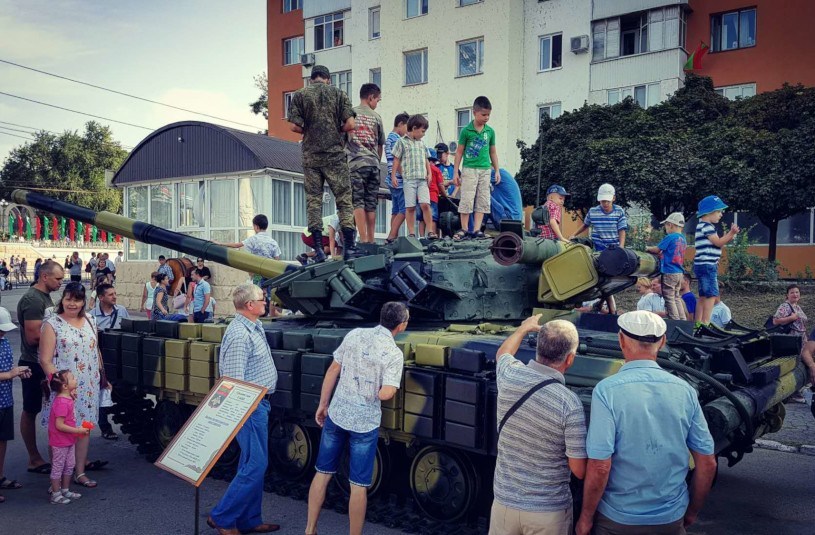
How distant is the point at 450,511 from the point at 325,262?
293 centimetres

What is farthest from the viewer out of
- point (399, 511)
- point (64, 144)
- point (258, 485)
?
point (64, 144)

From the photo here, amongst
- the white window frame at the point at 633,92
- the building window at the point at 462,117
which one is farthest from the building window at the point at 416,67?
the white window frame at the point at 633,92

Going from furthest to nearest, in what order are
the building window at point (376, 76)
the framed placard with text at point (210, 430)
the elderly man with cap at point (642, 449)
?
the building window at point (376, 76) → the framed placard with text at point (210, 430) → the elderly man with cap at point (642, 449)

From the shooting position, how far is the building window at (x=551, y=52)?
28.5 m

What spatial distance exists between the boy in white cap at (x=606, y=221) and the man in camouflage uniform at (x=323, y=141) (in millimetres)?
2816

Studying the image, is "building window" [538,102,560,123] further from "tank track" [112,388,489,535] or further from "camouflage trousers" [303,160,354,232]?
"tank track" [112,388,489,535]

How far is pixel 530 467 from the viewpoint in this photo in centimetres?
399

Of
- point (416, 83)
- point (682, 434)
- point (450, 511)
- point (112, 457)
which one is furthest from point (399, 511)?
point (416, 83)

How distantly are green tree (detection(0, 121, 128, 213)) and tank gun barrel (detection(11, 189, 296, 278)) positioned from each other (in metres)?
50.8

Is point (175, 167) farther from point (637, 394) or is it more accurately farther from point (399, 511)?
point (637, 394)

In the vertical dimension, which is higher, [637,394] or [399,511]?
[637,394]

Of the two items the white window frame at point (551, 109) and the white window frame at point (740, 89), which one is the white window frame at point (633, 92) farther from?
the white window frame at point (740, 89)

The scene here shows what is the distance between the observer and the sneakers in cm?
691

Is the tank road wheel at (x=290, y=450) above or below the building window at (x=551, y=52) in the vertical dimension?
below
